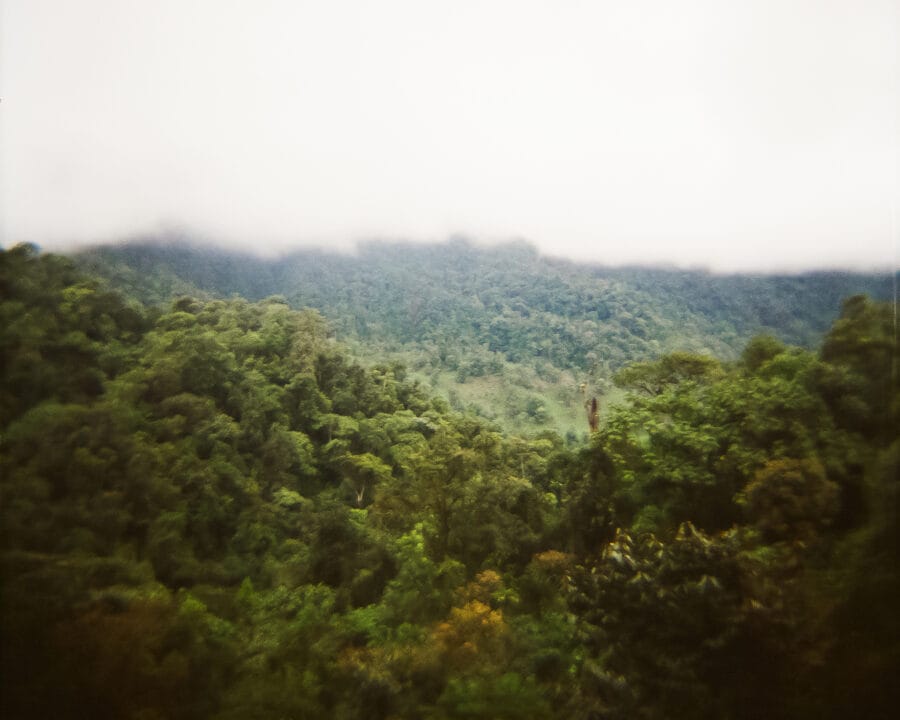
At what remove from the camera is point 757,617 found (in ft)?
16.6

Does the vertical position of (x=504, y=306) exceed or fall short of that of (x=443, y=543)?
it exceeds it

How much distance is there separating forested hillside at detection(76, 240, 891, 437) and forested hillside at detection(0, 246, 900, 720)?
2.12ft

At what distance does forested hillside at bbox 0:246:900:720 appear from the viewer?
A: 507cm

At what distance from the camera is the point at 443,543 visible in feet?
29.8

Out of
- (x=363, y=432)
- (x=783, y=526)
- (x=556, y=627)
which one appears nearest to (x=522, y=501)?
(x=556, y=627)

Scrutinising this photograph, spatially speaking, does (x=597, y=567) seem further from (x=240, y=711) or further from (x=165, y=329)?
(x=165, y=329)

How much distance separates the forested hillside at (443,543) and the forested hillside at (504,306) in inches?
25.5

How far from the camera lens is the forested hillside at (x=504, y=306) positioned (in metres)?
11.3

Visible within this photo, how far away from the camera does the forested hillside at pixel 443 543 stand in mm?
5066

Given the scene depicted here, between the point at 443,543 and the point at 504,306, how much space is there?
36.5 ft

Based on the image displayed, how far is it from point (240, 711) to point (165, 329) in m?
A: 9.26

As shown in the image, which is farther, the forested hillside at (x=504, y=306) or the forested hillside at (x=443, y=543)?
the forested hillside at (x=504, y=306)

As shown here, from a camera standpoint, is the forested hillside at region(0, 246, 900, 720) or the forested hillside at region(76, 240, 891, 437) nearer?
the forested hillside at region(0, 246, 900, 720)

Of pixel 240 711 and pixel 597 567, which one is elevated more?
pixel 597 567
